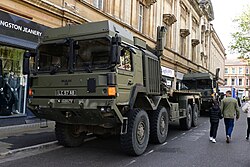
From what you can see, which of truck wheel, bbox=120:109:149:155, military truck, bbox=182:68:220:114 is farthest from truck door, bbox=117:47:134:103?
military truck, bbox=182:68:220:114

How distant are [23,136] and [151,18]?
18695mm

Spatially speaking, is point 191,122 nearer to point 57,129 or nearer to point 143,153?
point 143,153

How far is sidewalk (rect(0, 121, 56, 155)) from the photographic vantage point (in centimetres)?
775

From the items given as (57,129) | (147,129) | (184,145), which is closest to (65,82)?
(57,129)

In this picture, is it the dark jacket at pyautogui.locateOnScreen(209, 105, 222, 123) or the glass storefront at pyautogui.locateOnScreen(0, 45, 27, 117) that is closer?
the dark jacket at pyautogui.locateOnScreen(209, 105, 222, 123)

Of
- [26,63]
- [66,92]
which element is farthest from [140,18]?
[66,92]

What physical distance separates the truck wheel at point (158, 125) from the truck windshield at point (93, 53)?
2.86 metres

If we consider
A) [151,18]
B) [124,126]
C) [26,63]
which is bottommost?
[124,126]

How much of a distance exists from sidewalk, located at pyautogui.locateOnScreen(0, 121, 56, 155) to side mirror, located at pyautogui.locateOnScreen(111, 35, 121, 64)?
11.5 ft

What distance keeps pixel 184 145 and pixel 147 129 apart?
1829 mm

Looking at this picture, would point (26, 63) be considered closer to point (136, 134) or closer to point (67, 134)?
point (67, 134)

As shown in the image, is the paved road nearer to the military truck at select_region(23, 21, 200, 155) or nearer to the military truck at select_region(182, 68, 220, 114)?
the military truck at select_region(23, 21, 200, 155)

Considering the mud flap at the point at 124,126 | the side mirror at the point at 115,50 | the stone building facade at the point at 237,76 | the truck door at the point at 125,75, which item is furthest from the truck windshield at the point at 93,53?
the stone building facade at the point at 237,76

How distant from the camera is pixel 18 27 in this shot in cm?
1093
